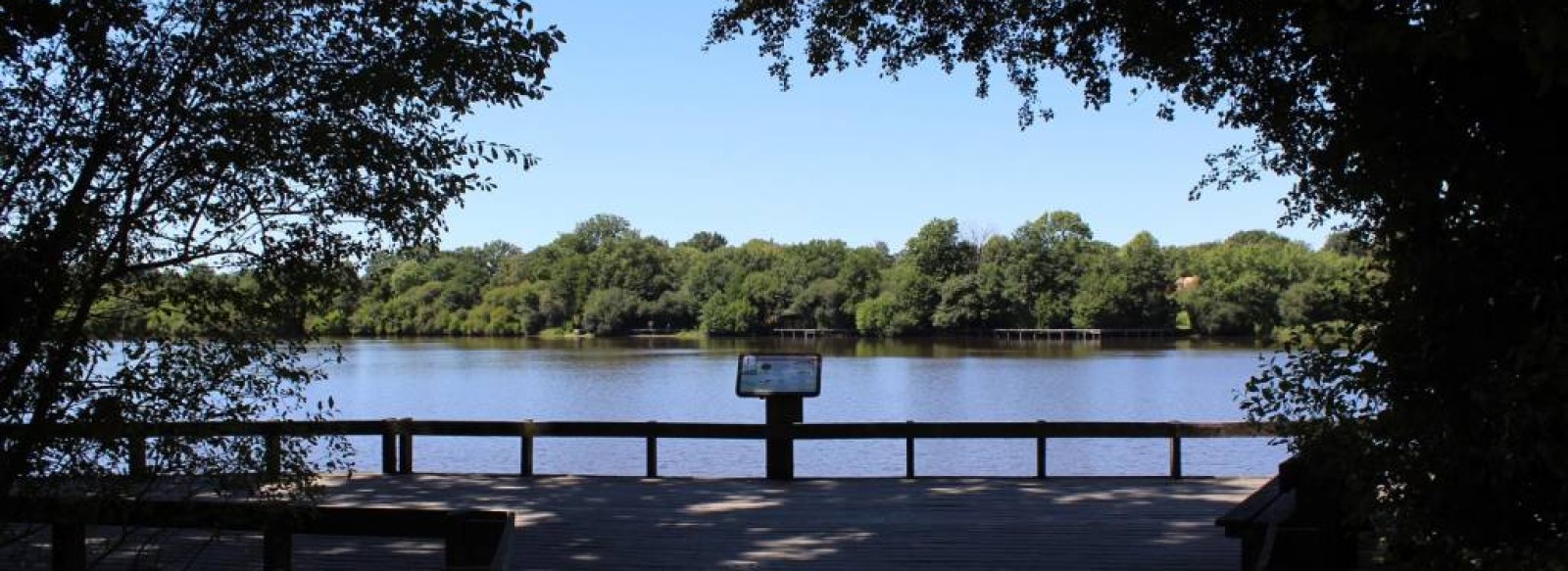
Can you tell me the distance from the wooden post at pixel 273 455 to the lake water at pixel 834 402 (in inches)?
176

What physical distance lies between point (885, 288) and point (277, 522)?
4073 inches

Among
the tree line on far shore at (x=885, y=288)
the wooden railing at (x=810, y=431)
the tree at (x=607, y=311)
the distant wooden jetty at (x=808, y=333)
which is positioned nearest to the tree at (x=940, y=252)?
the tree line on far shore at (x=885, y=288)

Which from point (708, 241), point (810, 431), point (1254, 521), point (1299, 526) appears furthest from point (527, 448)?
point (708, 241)

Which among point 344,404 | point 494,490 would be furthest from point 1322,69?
point 344,404

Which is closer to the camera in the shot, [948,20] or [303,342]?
[303,342]

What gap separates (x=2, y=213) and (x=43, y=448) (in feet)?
3.10

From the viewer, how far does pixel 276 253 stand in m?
5.36

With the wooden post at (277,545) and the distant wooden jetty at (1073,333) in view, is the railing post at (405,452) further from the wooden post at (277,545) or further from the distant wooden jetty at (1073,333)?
the distant wooden jetty at (1073,333)

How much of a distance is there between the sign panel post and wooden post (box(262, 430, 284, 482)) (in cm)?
576

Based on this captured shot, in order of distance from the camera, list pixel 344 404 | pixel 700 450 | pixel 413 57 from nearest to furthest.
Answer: pixel 413 57, pixel 700 450, pixel 344 404

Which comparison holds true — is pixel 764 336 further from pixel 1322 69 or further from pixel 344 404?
pixel 1322 69

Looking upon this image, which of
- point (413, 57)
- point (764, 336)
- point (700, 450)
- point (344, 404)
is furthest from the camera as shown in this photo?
point (764, 336)

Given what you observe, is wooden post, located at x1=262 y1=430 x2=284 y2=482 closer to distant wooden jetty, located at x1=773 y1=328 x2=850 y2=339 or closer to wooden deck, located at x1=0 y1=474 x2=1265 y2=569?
wooden deck, located at x1=0 y1=474 x2=1265 y2=569

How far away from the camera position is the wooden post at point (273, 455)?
553 cm
